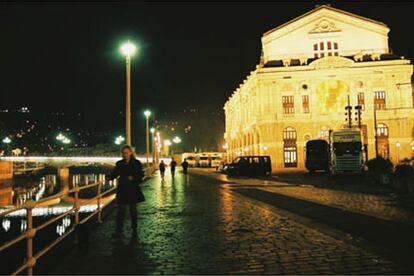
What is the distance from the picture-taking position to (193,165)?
91812 mm

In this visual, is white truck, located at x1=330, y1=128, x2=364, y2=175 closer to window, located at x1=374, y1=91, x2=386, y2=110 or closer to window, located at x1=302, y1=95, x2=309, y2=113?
window, located at x1=302, y1=95, x2=309, y2=113

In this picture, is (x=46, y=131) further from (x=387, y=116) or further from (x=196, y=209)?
(x=196, y=209)

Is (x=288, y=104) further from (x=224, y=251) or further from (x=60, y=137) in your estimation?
(x=224, y=251)

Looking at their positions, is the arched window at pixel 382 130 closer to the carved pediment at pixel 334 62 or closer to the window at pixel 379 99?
the window at pixel 379 99

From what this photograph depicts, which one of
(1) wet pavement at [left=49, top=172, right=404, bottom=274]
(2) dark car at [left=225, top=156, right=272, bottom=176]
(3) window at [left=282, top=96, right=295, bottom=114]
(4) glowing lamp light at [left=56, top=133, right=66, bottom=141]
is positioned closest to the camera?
(1) wet pavement at [left=49, top=172, right=404, bottom=274]

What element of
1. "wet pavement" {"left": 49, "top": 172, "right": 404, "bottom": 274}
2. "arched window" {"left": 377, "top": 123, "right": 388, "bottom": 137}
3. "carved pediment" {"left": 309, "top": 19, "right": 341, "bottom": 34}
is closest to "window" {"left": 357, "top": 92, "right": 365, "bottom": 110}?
"arched window" {"left": 377, "top": 123, "right": 388, "bottom": 137}

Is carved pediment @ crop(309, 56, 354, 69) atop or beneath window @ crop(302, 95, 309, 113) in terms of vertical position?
atop

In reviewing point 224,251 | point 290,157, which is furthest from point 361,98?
point 224,251

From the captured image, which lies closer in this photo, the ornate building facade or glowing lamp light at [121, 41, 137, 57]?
glowing lamp light at [121, 41, 137, 57]


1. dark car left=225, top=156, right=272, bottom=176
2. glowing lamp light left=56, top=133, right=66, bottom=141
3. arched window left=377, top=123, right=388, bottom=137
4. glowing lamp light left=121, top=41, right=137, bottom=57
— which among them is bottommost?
dark car left=225, top=156, right=272, bottom=176

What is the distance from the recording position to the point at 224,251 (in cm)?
773

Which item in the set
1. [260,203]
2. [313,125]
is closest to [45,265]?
[260,203]

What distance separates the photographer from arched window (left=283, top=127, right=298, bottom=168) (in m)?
64.2

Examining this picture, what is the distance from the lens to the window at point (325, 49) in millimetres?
67688
